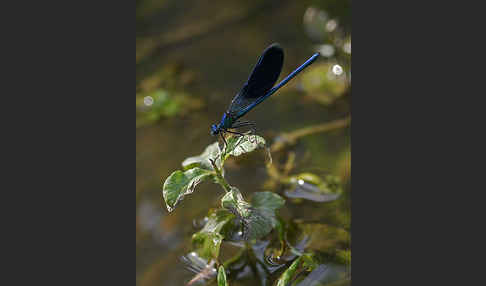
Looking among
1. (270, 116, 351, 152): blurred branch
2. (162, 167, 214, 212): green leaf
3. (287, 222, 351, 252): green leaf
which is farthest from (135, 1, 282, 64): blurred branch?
(287, 222, 351, 252): green leaf

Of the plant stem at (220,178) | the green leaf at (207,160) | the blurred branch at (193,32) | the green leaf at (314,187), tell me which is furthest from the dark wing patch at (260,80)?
the blurred branch at (193,32)

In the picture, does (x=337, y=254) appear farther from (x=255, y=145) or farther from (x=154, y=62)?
(x=154, y=62)

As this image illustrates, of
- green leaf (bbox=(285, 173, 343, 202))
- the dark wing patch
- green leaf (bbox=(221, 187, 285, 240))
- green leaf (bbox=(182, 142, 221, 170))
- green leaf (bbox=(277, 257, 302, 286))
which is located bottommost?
green leaf (bbox=(277, 257, 302, 286))

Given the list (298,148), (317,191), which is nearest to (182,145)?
(298,148)

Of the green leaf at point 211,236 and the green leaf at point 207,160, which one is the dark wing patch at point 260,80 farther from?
the green leaf at point 211,236

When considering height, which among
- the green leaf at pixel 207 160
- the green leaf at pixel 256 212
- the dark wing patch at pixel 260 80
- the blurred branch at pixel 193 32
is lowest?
the green leaf at pixel 256 212

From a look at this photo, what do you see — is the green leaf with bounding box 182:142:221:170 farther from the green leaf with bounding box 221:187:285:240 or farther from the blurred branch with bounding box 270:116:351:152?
the blurred branch with bounding box 270:116:351:152
